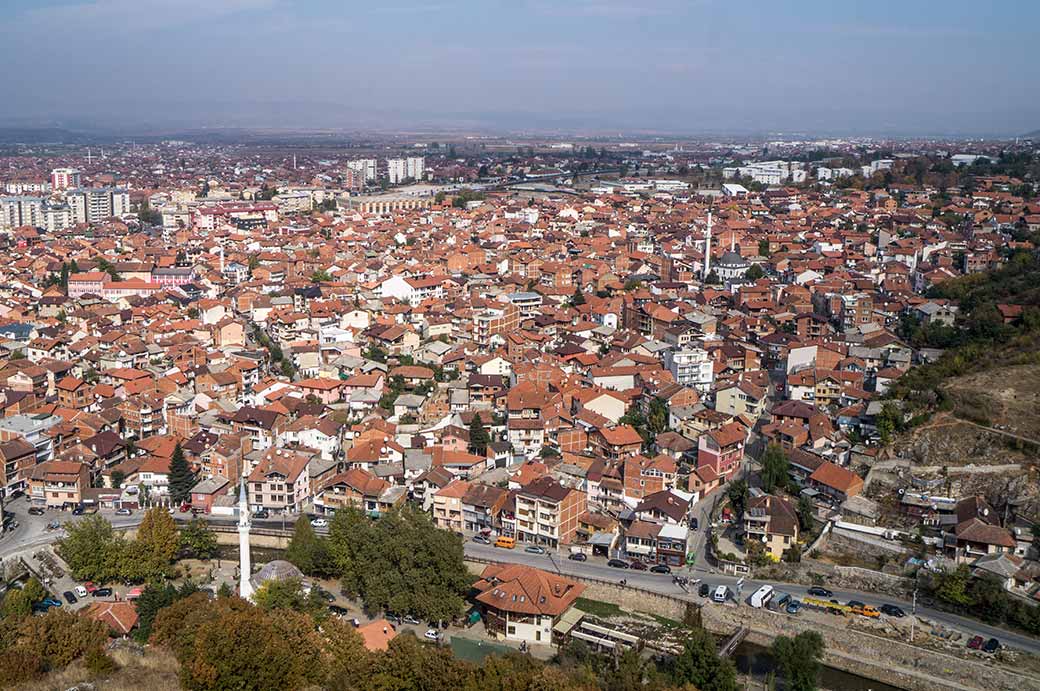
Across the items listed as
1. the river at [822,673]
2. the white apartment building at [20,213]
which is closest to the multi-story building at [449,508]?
the river at [822,673]

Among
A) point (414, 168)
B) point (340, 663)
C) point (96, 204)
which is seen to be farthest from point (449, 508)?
point (414, 168)

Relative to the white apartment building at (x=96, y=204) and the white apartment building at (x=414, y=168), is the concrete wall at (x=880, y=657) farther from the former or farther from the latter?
the white apartment building at (x=414, y=168)

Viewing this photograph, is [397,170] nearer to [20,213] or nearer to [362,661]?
[20,213]

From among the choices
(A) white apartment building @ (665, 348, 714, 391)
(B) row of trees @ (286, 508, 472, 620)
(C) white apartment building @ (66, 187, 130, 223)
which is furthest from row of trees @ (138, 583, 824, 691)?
(C) white apartment building @ (66, 187, 130, 223)

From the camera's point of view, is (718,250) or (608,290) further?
(718,250)

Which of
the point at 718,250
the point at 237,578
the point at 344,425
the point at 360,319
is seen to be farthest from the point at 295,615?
the point at 718,250

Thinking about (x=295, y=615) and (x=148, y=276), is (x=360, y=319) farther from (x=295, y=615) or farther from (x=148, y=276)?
(x=295, y=615)
